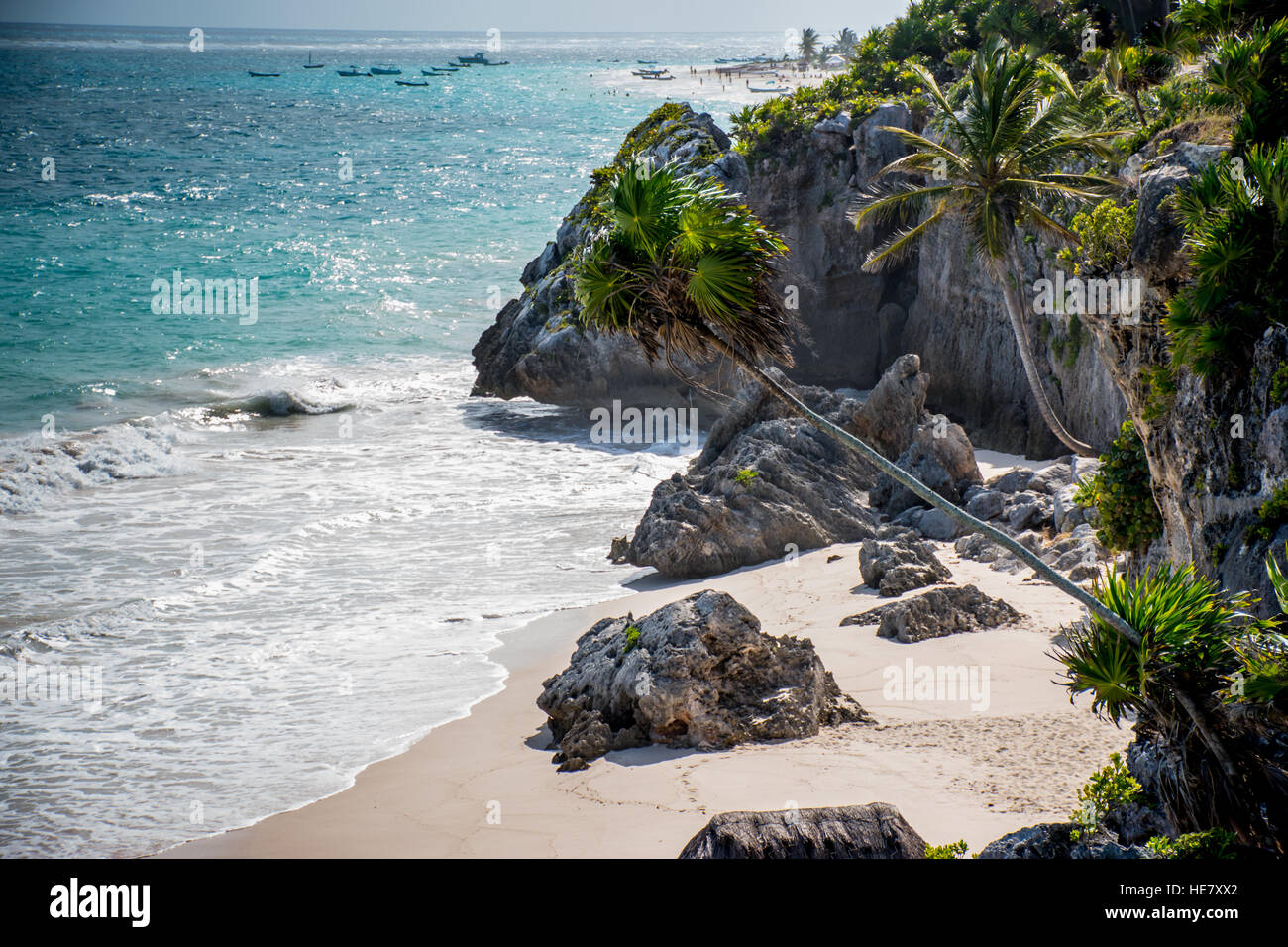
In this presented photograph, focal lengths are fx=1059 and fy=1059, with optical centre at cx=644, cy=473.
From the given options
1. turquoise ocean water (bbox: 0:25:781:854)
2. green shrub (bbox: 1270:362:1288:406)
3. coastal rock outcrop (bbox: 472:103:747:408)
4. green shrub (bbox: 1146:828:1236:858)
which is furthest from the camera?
coastal rock outcrop (bbox: 472:103:747:408)

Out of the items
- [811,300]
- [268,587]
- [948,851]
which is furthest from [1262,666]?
[811,300]

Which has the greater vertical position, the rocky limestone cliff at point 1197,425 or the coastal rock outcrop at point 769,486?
the rocky limestone cliff at point 1197,425

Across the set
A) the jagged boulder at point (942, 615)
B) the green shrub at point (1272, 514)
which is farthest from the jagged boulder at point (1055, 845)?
the jagged boulder at point (942, 615)

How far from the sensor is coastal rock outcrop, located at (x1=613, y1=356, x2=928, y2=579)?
16641 millimetres

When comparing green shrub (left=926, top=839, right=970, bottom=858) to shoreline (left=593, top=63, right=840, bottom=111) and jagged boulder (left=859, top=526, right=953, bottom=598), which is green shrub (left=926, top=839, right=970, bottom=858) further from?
shoreline (left=593, top=63, right=840, bottom=111)

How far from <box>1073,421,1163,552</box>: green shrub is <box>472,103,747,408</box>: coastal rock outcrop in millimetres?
14992

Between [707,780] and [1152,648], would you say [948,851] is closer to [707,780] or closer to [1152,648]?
[1152,648]

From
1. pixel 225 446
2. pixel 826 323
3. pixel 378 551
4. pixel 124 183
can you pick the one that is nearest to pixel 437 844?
pixel 378 551

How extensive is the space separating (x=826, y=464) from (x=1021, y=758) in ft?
30.6

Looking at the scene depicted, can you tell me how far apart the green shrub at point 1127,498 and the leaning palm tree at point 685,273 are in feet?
13.0

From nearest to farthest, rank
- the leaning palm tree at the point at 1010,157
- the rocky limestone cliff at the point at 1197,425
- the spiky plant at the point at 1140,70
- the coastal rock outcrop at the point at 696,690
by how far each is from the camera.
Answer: the rocky limestone cliff at the point at 1197,425, the coastal rock outcrop at the point at 696,690, the leaning palm tree at the point at 1010,157, the spiky plant at the point at 1140,70

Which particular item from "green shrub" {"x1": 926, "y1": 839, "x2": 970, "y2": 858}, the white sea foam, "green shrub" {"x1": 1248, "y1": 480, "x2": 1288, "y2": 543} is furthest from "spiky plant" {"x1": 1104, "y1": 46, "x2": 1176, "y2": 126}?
"green shrub" {"x1": 926, "y1": 839, "x2": 970, "y2": 858}

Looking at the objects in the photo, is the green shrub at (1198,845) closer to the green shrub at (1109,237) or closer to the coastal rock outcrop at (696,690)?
the coastal rock outcrop at (696,690)

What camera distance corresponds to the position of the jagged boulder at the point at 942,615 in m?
13.1
